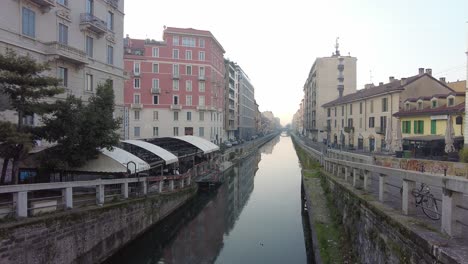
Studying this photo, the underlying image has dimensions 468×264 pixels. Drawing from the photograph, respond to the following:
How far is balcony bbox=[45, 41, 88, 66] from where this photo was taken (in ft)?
62.8

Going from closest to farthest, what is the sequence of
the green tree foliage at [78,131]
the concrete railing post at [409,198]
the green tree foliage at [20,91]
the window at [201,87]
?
the concrete railing post at [409,198] → the green tree foliage at [20,91] → the green tree foliage at [78,131] → the window at [201,87]

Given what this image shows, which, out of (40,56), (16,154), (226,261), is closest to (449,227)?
(226,261)

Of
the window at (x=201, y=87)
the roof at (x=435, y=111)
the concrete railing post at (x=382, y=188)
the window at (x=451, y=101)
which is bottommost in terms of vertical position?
the concrete railing post at (x=382, y=188)

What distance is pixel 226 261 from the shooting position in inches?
563

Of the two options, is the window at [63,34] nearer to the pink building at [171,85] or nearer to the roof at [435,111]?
the roof at [435,111]

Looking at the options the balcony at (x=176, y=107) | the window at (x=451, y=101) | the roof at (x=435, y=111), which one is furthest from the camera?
the balcony at (x=176, y=107)

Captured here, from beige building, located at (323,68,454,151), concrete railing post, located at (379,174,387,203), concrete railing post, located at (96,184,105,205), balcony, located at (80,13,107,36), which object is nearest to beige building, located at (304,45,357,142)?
beige building, located at (323,68,454,151)

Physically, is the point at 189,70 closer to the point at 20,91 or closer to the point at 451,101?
the point at 451,101

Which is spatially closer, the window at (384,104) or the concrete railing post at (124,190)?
the concrete railing post at (124,190)

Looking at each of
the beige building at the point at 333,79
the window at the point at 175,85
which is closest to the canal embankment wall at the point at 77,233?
the window at the point at 175,85

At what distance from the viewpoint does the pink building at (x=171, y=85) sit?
56.1 meters

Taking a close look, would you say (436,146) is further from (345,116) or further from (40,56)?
(40,56)

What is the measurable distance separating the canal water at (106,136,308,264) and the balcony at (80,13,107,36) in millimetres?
13877

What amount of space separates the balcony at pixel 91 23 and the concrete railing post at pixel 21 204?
15800 millimetres
